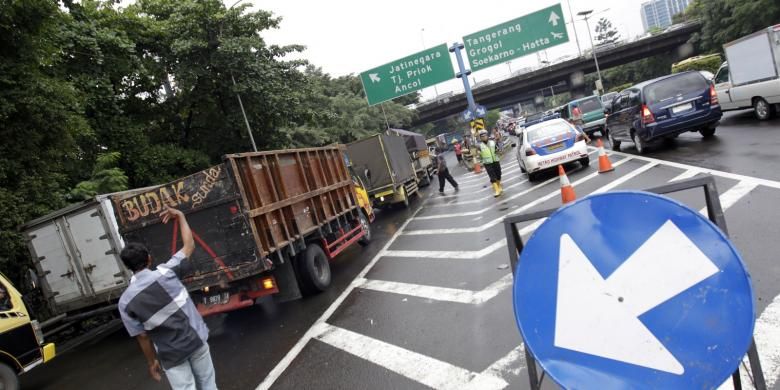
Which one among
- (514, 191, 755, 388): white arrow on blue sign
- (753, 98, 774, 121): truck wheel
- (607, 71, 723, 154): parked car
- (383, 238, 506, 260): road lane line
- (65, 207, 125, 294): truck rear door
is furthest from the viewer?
(753, 98, 774, 121): truck wheel

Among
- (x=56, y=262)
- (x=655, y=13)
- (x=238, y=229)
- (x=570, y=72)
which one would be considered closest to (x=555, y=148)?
(x=238, y=229)

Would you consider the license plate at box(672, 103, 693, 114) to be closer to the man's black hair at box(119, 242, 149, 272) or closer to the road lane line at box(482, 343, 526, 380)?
the road lane line at box(482, 343, 526, 380)

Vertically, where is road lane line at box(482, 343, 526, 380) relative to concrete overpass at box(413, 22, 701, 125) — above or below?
below

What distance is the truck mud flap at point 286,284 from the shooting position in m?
7.26

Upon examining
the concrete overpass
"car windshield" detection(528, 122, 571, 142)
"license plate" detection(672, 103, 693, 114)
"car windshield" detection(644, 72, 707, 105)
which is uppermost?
the concrete overpass

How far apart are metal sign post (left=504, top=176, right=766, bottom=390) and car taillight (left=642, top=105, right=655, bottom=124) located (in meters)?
10.6

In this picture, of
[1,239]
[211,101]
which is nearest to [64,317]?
[1,239]

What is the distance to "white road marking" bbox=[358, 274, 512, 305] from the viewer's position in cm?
577

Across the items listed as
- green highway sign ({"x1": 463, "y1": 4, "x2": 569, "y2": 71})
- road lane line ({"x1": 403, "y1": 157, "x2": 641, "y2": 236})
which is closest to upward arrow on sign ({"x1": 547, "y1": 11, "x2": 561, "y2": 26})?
green highway sign ({"x1": 463, "y1": 4, "x2": 569, "y2": 71})

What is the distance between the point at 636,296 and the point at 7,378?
23.7ft

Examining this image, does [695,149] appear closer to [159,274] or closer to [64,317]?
[159,274]

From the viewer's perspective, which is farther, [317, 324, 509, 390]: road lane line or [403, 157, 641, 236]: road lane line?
[403, 157, 641, 236]: road lane line

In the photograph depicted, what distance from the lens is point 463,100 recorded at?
6081 cm

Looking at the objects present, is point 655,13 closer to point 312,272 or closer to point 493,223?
point 493,223
